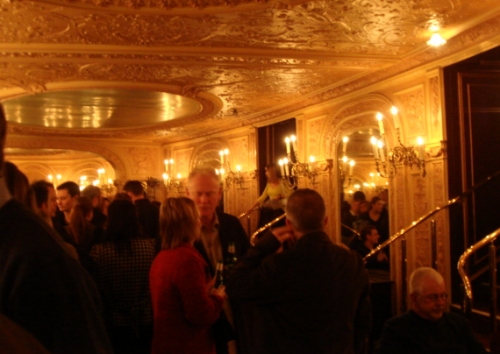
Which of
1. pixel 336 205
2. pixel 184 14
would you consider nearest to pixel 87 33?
pixel 184 14

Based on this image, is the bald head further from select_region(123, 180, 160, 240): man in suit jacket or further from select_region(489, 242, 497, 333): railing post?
select_region(489, 242, 497, 333): railing post

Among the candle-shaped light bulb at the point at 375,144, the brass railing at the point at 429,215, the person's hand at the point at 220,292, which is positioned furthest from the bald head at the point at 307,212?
the candle-shaped light bulb at the point at 375,144

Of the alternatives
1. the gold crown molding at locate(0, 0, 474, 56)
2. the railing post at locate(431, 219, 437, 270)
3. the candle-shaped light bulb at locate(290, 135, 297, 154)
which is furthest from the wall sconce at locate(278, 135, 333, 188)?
the gold crown molding at locate(0, 0, 474, 56)

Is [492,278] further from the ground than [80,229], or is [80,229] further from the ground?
[80,229]

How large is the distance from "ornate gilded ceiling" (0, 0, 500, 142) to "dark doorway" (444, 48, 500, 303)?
65cm

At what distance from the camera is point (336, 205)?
9.82 meters

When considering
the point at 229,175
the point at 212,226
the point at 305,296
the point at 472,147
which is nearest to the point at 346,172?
the point at 472,147

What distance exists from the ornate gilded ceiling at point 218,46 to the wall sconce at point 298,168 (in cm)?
104

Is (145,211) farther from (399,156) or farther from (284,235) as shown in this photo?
(399,156)

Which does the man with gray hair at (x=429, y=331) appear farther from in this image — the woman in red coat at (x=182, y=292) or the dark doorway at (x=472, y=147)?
the dark doorway at (x=472, y=147)

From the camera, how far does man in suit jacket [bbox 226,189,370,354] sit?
235cm

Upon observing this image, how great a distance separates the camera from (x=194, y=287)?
2.71 m

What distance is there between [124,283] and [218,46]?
4187 mm

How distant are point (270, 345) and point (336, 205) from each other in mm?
7533
